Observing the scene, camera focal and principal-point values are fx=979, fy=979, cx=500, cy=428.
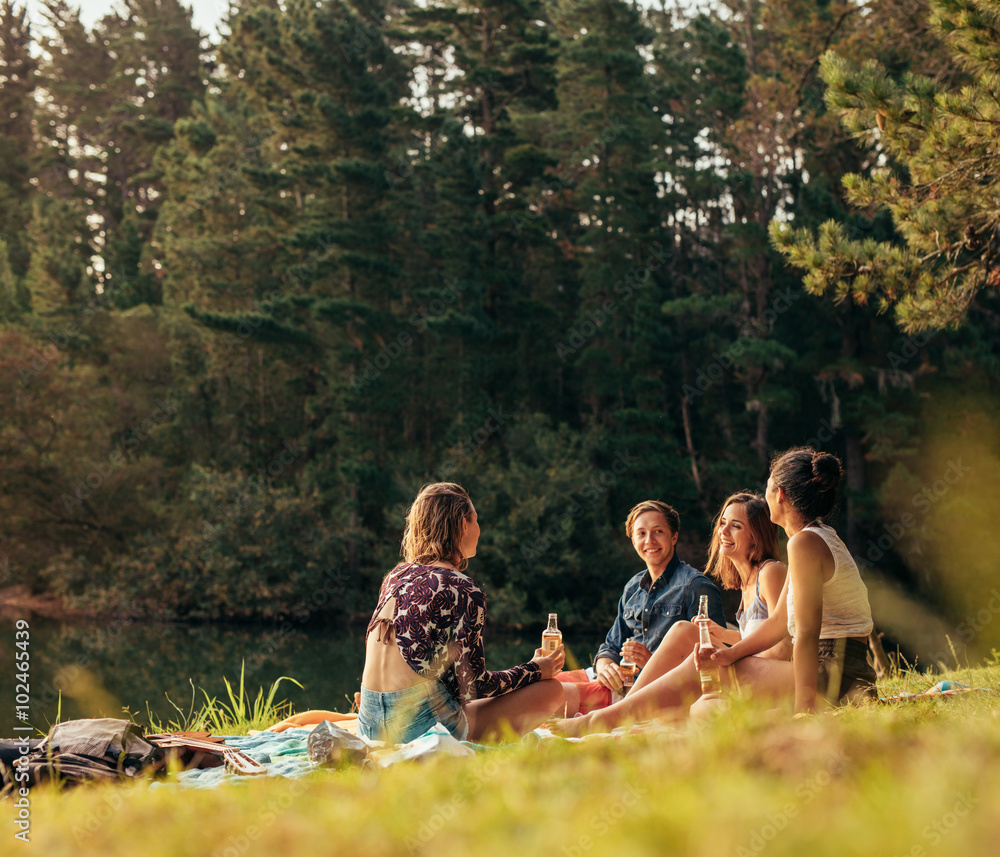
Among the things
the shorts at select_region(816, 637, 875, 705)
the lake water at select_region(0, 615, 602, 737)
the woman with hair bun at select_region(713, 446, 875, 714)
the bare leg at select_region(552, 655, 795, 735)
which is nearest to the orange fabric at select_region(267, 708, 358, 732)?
the bare leg at select_region(552, 655, 795, 735)

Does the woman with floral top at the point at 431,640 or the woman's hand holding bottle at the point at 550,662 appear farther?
the woman's hand holding bottle at the point at 550,662

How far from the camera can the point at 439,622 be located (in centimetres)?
382

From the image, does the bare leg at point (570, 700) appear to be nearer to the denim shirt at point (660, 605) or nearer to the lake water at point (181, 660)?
the denim shirt at point (660, 605)

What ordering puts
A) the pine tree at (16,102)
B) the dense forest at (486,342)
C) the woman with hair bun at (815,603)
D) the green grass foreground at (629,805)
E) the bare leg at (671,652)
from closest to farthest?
the green grass foreground at (629,805), the woman with hair bun at (815,603), the bare leg at (671,652), the dense forest at (486,342), the pine tree at (16,102)

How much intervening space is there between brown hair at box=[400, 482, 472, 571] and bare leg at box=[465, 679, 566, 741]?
0.63 m

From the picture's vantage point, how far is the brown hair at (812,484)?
156 inches

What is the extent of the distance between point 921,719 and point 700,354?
2129 cm

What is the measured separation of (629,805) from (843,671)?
Result: 97.6 inches

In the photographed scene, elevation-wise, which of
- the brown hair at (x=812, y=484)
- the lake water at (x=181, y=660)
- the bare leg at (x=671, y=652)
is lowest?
the lake water at (x=181, y=660)

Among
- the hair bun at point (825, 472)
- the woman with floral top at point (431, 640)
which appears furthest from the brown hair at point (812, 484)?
the woman with floral top at point (431, 640)

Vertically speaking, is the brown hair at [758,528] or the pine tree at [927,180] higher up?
the pine tree at [927,180]

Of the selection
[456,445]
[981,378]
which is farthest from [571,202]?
[981,378]

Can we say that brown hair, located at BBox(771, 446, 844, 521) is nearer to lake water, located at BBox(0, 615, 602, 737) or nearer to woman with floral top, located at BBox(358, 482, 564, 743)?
woman with floral top, located at BBox(358, 482, 564, 743)

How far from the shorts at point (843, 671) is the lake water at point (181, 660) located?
9149mm
